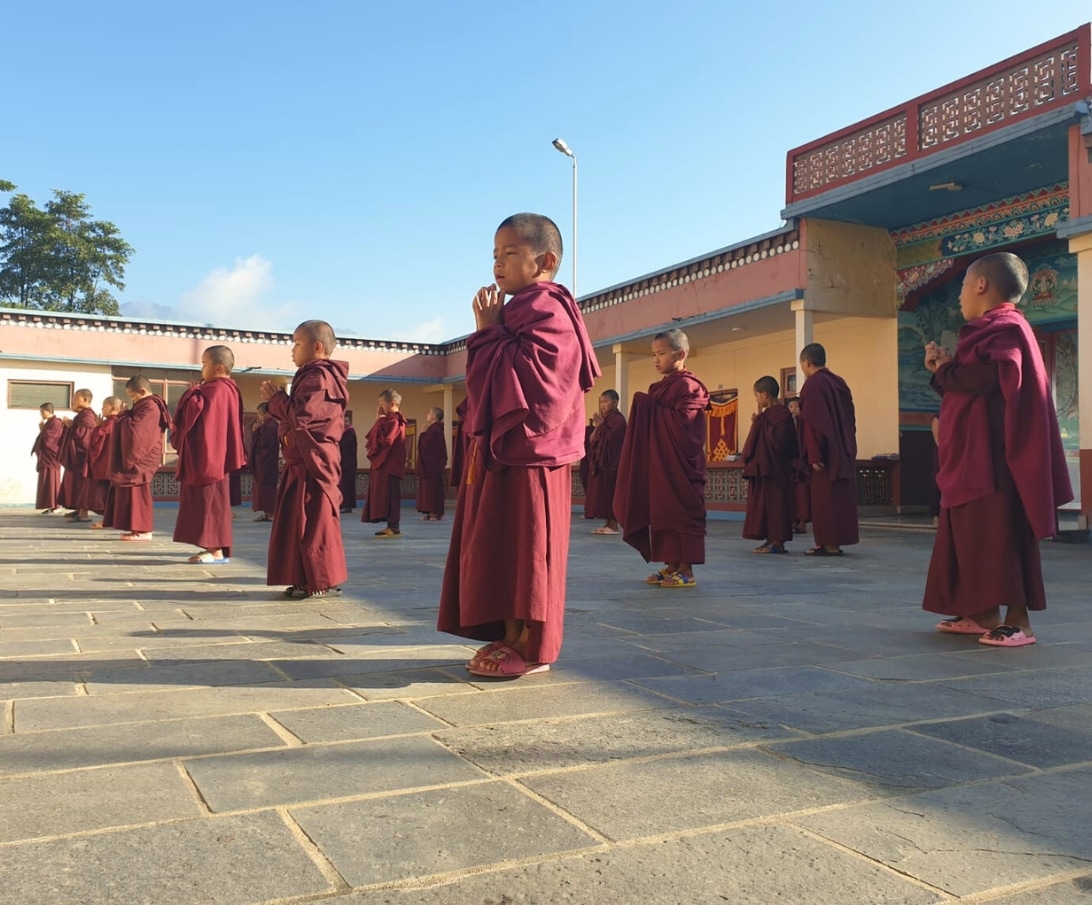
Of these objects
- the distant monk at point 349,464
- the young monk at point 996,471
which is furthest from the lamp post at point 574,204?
the young monk at point 996,471

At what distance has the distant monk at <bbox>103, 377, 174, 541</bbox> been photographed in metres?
9.66

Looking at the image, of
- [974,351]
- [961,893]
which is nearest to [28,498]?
[974,351]

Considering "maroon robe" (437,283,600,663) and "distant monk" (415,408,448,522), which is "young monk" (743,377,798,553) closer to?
"maroon robe" (437,283,600,663)

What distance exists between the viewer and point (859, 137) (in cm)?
1225

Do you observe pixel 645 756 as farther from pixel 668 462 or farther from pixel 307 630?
pixel 668 462

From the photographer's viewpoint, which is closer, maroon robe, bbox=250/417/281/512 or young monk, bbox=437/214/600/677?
young monk, bbox=437/214/600/677

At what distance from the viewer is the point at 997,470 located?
4090 millimetres

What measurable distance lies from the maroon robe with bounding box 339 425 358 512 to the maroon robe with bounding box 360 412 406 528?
14.2ft

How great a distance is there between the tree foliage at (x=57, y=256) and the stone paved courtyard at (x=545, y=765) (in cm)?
3282

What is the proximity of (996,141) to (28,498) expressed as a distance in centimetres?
1784

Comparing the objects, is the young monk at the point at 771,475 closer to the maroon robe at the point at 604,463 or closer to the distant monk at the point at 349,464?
the maroon robe at the point at 604,463

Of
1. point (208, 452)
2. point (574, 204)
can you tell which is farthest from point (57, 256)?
point (208, 452)

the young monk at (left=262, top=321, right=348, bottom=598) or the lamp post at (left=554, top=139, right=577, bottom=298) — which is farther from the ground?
the lamp post at (left=554, top=139, right=577, bottom=298)

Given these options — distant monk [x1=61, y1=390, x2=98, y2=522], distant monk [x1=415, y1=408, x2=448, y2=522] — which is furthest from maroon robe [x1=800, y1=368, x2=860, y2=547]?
distant monk [x1=61, y1=390, x2=98, y2=522]
